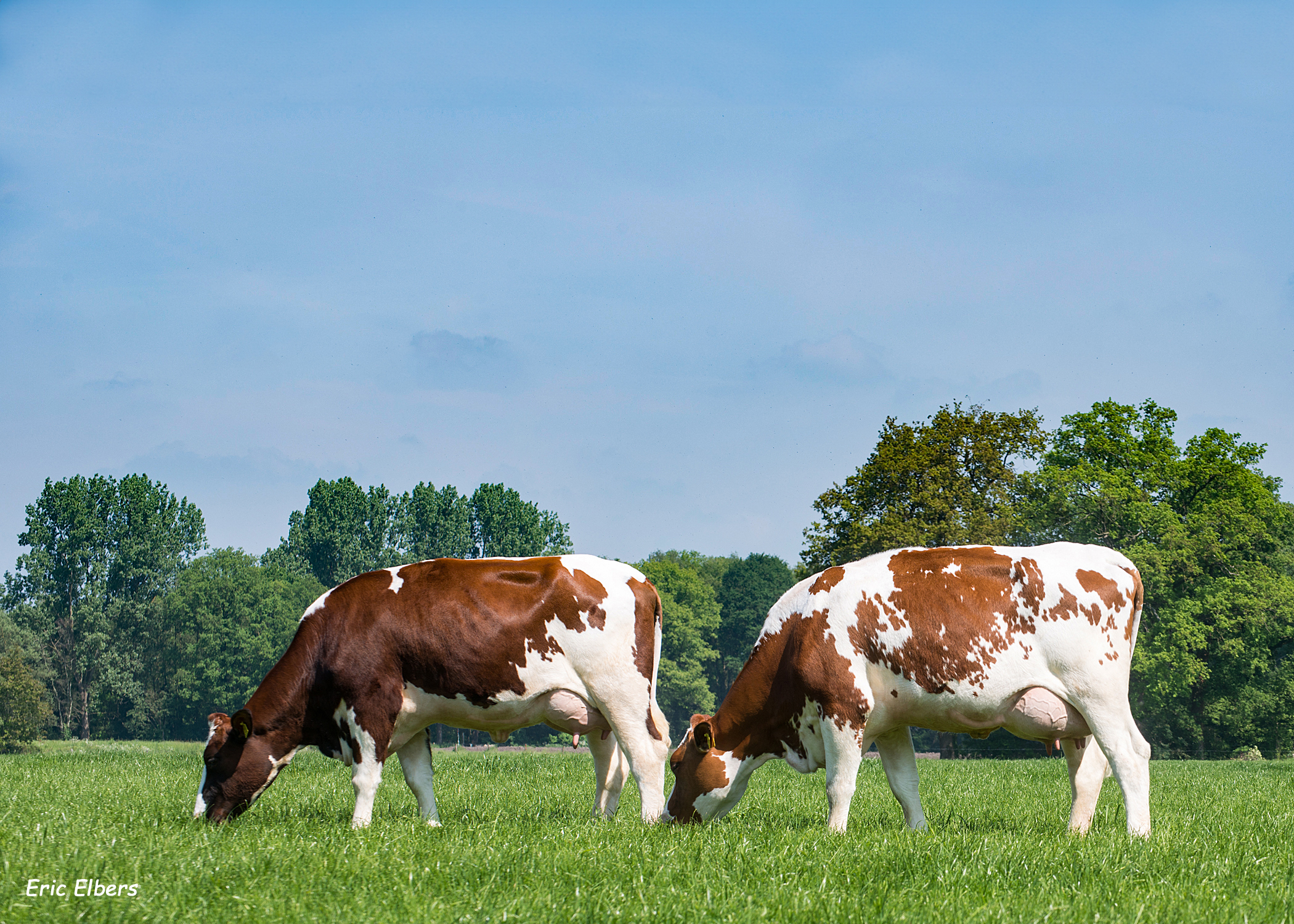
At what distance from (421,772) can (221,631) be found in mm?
65626

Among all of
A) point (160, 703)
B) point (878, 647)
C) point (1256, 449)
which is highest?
point (1256, 449)

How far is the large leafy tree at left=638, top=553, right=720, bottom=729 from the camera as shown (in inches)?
3004

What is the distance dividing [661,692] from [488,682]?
71015 millimetres

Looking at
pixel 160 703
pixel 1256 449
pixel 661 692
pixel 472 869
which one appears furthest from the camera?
pixel 661 692

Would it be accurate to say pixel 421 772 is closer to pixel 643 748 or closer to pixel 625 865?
pixel 643 748

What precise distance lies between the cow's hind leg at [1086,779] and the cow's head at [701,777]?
2.92 metres

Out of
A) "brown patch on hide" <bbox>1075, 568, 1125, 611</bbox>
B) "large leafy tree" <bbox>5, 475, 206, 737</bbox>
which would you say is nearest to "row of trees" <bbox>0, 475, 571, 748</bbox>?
"large leafy tree" <bbox>5, 475, 206, 737</bbox>

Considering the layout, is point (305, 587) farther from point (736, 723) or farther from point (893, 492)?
point (736, 723)

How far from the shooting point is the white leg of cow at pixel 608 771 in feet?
34.2

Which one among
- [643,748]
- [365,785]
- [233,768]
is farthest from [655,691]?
[233,768]

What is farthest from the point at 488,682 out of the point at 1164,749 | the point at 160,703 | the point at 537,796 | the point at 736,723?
the point at 160,703

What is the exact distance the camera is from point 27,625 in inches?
2872

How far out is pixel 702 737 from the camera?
33.2 ft

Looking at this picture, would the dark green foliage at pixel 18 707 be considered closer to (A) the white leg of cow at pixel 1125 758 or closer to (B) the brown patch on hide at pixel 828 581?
(B) the brown patch on hide at pixel 828 581
